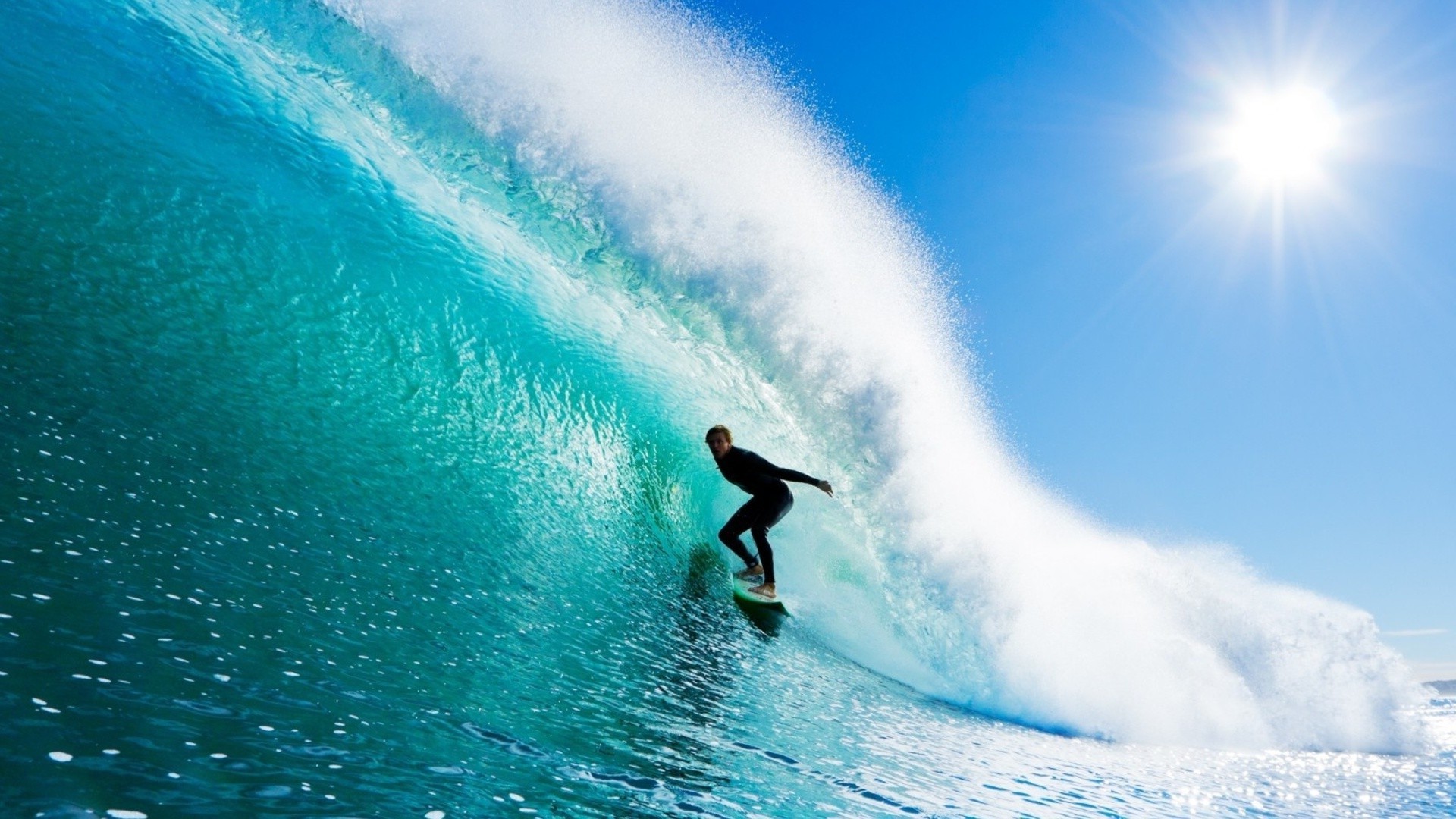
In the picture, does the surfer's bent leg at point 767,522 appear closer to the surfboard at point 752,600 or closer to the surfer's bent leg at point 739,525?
the surfer's bent leg at point 739,525

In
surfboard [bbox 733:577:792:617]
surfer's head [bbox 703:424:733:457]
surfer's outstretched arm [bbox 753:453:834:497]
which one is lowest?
surfboard [bbox 733:577:792:617]

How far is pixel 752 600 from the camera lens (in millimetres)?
6441

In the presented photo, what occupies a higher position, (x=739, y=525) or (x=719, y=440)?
(x=719, y=440)

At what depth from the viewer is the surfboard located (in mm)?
6402

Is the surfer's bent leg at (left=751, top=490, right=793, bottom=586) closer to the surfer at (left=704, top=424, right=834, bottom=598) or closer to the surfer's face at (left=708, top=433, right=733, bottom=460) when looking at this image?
the surfer at (left=704, top=424, right=834, bottom=598)

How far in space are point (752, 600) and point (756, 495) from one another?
936mm

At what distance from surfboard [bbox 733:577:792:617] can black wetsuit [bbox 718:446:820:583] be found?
18cm

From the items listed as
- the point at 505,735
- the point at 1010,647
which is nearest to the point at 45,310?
the point at 505,735

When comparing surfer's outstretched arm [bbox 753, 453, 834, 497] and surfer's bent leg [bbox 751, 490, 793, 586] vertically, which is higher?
surfer's outstretched arm [bbox 753, 453, 834, 497]

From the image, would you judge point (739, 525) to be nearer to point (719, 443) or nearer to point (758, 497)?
point (758, 497)

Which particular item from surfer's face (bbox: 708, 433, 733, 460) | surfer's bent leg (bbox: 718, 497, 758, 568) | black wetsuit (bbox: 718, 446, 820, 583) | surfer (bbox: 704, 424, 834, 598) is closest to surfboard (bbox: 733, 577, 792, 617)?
Answer: surfer (bbox: 704, 424, 834, 598)

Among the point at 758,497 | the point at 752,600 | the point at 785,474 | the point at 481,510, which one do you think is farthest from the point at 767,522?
the point at 481,510

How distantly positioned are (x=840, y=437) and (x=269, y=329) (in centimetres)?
599

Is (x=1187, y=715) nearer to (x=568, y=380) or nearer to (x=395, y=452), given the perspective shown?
(x=568, y=380)
